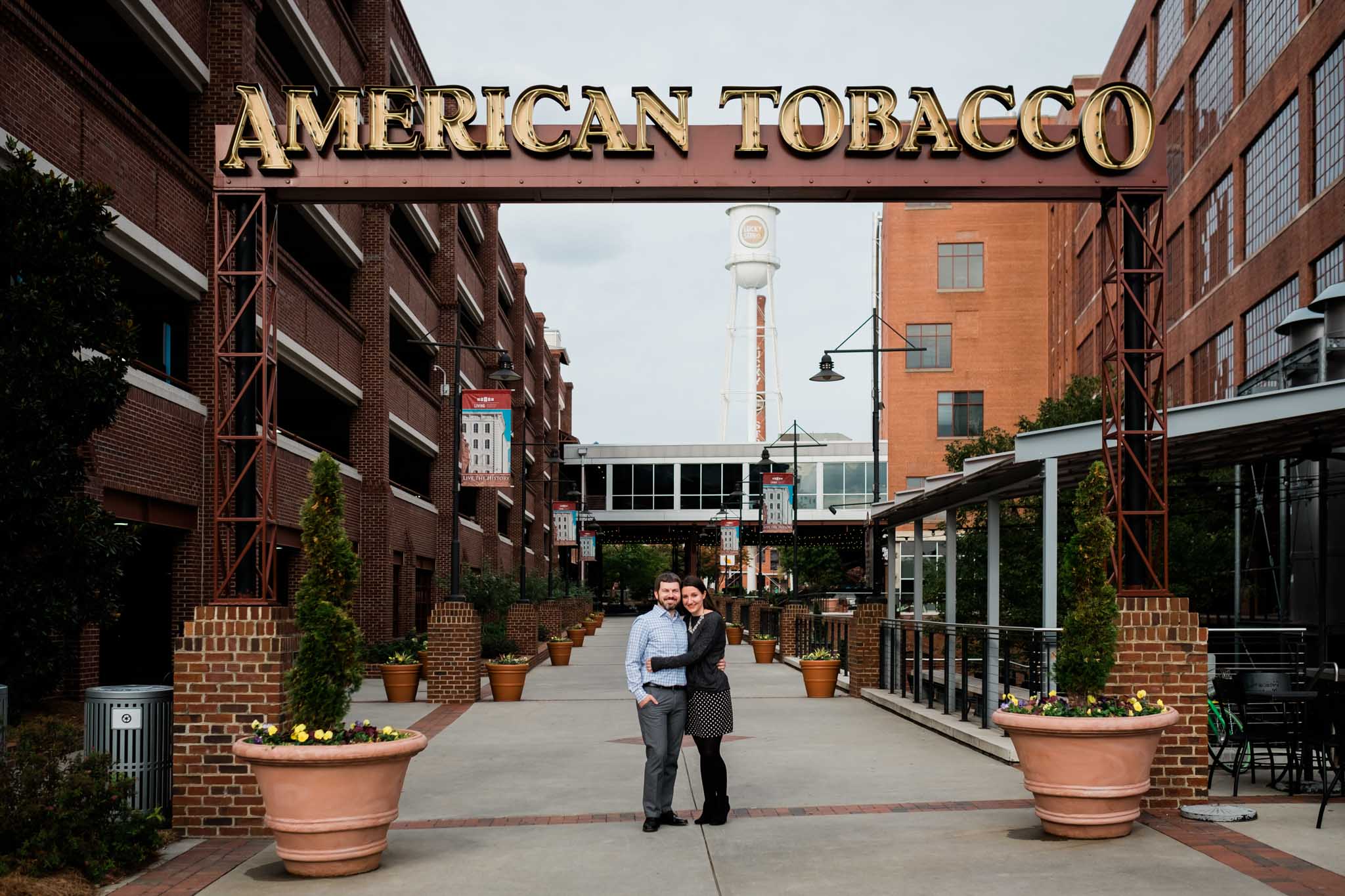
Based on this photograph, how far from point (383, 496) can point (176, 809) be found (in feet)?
79.0

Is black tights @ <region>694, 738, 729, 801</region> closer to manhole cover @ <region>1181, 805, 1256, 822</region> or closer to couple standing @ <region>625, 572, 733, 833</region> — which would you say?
couple standing @ <region>625, 572, 733, 833</region>

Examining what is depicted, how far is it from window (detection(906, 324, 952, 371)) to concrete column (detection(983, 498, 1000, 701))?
2136 inches

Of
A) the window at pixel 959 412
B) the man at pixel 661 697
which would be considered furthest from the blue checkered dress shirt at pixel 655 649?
the window at pixel 959 412

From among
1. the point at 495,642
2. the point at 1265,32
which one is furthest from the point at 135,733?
the point at 1265,32

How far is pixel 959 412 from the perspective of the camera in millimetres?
72438

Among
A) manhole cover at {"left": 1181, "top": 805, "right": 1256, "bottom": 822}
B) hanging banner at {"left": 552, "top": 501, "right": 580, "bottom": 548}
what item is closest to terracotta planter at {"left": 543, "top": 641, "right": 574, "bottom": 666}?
hanging banner at {"left": 552, "top": 501, "right": 580, "bottom": 548}

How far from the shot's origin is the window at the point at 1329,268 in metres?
27.2

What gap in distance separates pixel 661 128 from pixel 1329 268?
21.4 metres

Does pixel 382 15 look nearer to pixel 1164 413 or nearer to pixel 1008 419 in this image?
pixel 1164 413

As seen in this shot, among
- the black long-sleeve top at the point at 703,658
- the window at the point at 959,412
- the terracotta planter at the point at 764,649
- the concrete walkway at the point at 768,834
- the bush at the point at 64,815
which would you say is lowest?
the terracotta planter at the point at 764,649

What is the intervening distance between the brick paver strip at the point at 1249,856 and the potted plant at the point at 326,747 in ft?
17.6

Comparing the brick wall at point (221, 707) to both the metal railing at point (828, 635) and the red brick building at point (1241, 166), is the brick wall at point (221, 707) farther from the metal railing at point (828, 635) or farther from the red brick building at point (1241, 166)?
the red brick building at point (1241, 166)

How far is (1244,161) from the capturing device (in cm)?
3484

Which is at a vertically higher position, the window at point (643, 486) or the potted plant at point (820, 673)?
the window at point (643, 486)
